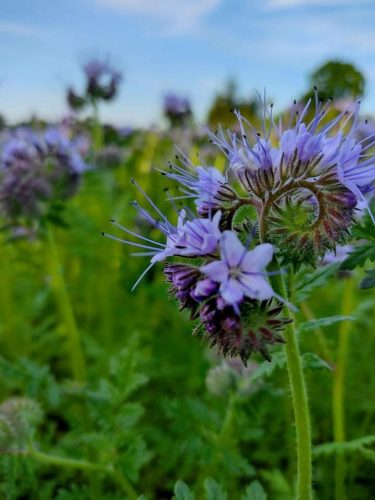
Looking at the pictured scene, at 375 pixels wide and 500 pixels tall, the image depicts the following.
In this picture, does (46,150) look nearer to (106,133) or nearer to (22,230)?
(22,230)

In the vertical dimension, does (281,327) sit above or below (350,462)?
above

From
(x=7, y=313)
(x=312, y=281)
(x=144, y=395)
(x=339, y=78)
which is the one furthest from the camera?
(x=339, y=78)

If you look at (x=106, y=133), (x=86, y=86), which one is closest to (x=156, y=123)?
(x=106, y=133)

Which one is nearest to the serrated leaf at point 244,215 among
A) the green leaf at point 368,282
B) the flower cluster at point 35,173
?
the green leaf at point 368,282

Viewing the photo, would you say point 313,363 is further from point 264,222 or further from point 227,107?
point 227,107

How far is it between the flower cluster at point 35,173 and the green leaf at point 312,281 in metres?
1.78

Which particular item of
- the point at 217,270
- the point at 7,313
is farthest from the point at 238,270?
the point at 7,313

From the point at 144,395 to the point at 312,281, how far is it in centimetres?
204

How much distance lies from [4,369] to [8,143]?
56.2 inches

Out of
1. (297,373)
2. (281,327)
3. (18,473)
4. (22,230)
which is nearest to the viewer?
(281,327)

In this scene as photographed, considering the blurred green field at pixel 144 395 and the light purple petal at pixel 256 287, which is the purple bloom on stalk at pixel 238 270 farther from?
the blurred green field at pixel 144 395

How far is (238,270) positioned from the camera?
3.92 ft

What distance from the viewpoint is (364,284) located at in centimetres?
153

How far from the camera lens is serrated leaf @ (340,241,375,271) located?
5.12 feet
